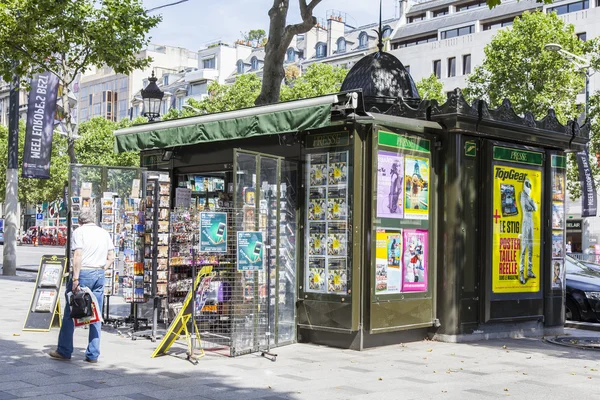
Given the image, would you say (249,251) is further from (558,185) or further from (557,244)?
(558,185)

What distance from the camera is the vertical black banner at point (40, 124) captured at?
21.6m

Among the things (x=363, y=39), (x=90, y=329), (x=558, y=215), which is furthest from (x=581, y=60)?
(x=363, y=39)

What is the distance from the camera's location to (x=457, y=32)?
55.7 meters

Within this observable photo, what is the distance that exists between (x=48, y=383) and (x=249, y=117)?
14.9 feet

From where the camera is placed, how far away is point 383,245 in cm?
1053

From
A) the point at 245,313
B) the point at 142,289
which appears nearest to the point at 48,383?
A: the point at 245,313

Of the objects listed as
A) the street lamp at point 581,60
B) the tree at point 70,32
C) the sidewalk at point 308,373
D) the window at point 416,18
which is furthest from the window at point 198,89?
the sidewalk at point 308,373

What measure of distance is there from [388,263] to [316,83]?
130 feet

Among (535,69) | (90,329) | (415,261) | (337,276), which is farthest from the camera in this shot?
(535,69)

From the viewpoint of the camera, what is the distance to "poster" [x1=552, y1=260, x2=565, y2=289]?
12609 millimetres

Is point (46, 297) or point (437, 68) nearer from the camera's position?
point (46, 297)

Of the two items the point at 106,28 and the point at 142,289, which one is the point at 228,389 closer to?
the point at 142,289

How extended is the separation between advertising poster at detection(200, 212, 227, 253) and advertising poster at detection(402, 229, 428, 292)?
2.74 m

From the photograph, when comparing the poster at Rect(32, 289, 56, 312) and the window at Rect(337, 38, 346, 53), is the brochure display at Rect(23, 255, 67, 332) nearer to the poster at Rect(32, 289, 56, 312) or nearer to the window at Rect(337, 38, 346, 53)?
the poster at Rect(32, 289, 56, 312)
